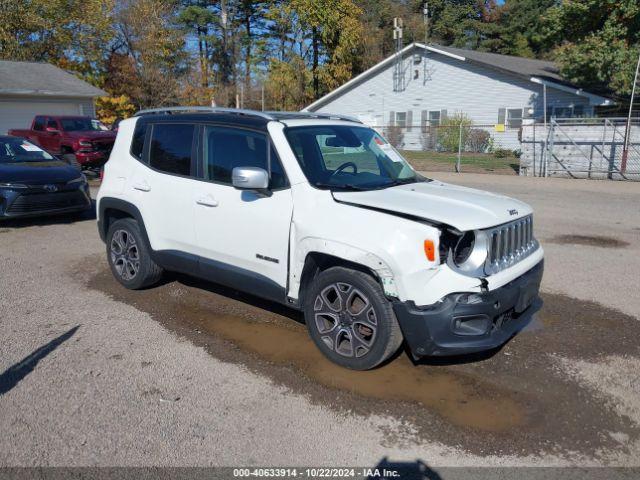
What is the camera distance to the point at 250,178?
4.18 metres

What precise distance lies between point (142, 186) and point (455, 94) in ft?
90.1

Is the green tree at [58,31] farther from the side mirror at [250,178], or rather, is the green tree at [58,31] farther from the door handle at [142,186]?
the side mirror at [250,178]

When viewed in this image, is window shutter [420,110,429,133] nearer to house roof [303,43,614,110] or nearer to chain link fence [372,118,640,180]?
house roof [303,43,614,110]

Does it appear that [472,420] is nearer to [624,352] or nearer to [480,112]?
[624,352]

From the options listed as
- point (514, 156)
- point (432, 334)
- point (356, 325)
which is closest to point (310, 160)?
point (356, 325)

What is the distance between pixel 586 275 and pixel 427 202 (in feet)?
12.0

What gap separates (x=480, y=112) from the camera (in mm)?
29516

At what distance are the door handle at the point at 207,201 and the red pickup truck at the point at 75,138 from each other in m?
12.9

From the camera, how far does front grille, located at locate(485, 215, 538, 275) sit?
153 inches

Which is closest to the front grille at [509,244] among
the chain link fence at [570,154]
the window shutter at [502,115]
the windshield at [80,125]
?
the chain link fence at [570,154]

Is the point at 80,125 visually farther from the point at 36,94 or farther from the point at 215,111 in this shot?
the point at 215,111

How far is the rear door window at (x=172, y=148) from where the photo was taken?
17.0 ft

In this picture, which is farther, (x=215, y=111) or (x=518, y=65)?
(x=518, y=65)

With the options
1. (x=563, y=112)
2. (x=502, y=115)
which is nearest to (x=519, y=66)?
(x=502, y=115)
